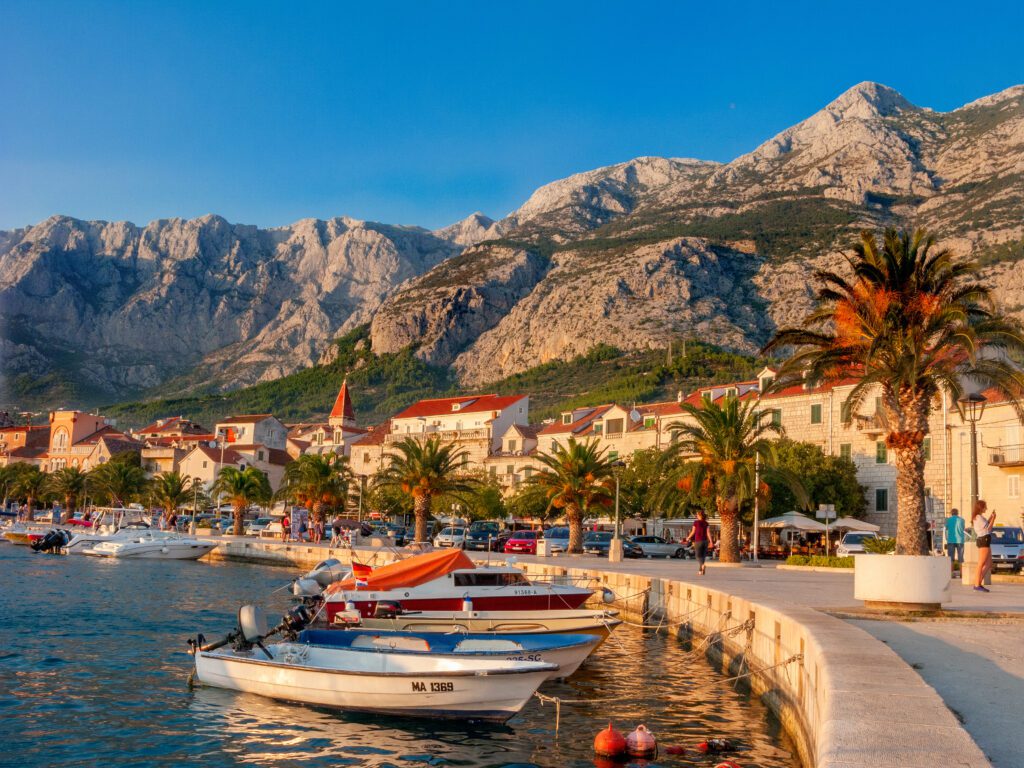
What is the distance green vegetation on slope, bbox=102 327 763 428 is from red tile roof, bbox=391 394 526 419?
15.2 m

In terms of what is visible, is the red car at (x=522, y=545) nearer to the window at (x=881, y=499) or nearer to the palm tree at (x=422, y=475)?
the palm tree at (x=422, y=475)

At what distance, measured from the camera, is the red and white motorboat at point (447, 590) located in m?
22.8

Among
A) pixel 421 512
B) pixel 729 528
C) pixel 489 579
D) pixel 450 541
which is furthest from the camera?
pixel 421 512

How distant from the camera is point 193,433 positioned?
129 metres

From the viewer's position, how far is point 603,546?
52.8 meters

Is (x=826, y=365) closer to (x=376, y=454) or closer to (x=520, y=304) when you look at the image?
(x=376, y=454)

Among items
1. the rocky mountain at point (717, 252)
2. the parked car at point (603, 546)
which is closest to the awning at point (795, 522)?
the parked car at point (603, 546)

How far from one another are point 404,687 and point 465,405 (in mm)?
83368

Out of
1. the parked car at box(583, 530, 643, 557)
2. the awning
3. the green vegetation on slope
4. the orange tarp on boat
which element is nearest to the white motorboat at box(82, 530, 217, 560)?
the parked car at box(583, 530, 643, 557)

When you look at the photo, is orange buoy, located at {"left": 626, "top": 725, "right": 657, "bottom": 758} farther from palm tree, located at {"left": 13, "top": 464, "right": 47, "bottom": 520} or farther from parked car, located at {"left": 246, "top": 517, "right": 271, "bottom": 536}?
palm tree, located at {"left": 13, "top": 464, "right": 47, "bottom": 520}

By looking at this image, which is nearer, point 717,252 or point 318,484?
point 318,484

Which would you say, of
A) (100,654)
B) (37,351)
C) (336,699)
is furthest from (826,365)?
(37,351)

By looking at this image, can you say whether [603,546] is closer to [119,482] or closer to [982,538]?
[982,538]

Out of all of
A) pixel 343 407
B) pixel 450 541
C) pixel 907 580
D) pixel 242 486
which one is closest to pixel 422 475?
pixel 450 541
